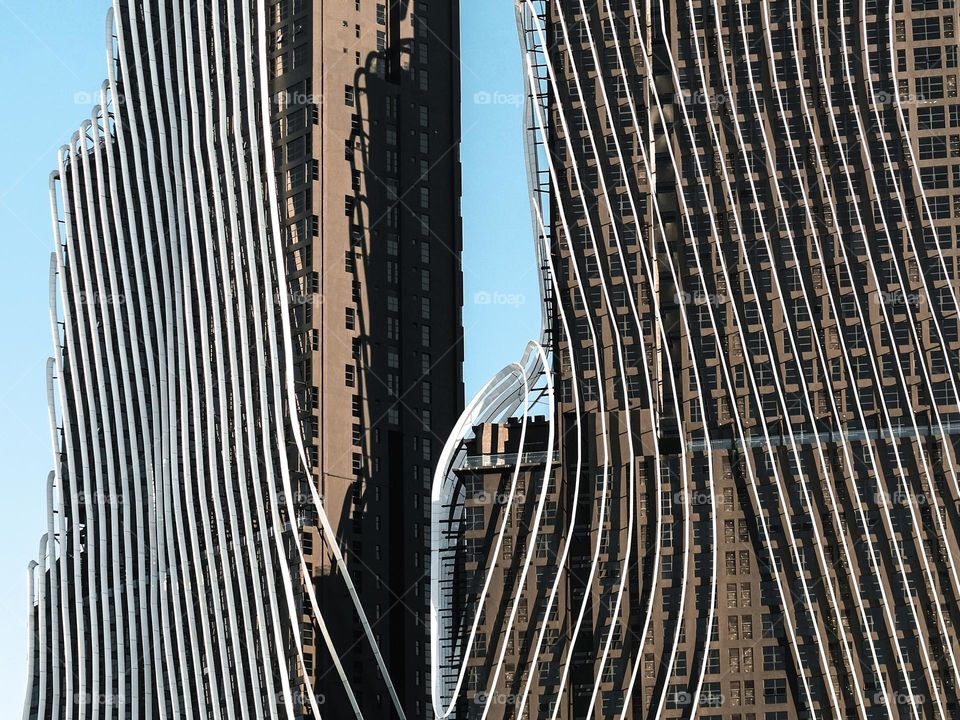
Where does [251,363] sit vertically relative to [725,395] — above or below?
above

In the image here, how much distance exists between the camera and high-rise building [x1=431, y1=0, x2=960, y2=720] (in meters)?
130

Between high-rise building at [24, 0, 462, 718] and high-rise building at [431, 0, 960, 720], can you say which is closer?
high-rise building at [431, 0, 960, 720]

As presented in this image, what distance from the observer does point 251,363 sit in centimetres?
15112

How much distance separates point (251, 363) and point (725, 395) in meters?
39.7

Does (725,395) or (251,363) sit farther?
(251,363)

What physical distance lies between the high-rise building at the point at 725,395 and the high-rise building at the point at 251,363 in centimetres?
1457

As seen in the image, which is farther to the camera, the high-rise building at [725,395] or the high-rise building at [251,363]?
the high-rise building at [251,363]

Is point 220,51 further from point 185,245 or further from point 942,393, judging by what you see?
point 942,393

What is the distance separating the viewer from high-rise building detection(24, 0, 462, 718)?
14688 cm

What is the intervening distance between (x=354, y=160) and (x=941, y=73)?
50.2 m

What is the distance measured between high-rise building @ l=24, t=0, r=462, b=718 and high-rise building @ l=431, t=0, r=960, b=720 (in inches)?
574

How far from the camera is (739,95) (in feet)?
466

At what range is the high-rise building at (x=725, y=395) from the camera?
425 ft

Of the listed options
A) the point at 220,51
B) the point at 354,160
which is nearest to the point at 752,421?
the point at 354,160
